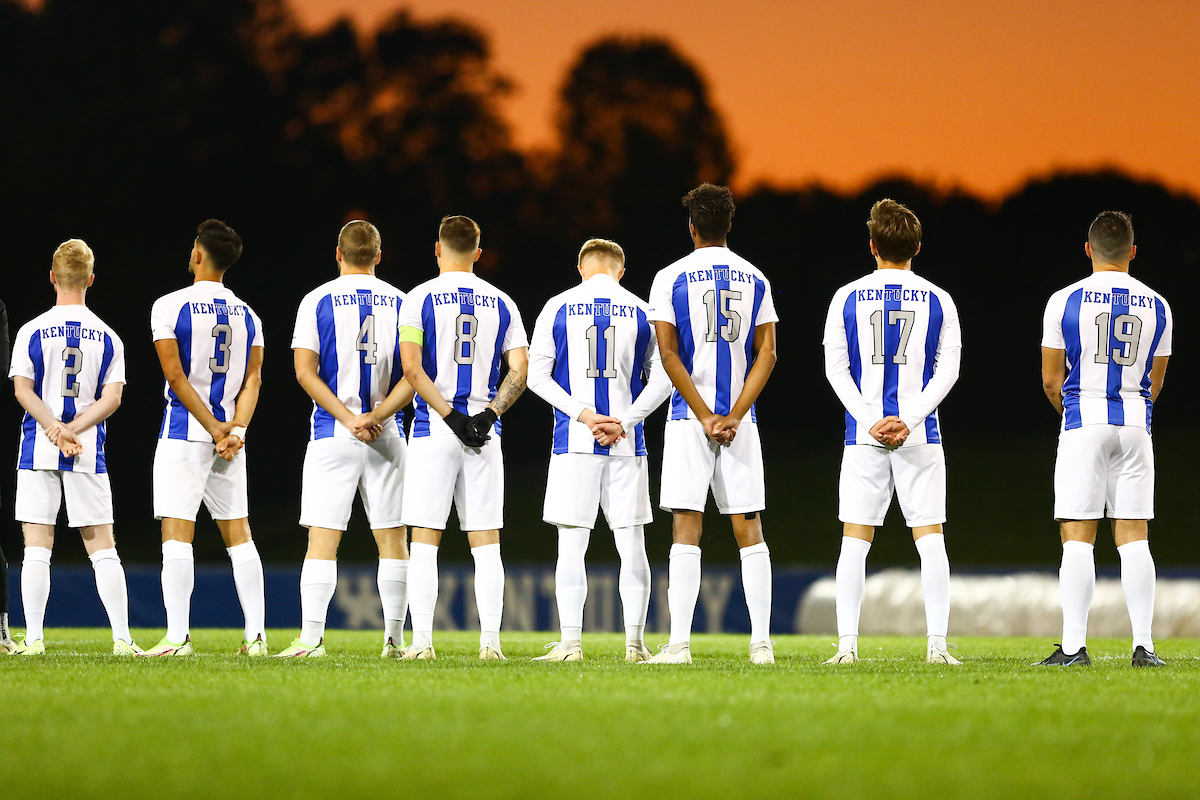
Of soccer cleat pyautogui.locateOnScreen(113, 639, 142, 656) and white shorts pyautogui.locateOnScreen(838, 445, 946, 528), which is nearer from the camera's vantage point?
white shorts pyautogui.locateOnScreen(838, 445, 946, 528)

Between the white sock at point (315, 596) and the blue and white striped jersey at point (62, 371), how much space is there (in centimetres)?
154

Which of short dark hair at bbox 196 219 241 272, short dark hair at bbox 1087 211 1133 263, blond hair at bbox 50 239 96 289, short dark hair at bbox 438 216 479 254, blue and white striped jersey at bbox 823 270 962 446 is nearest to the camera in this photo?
blue and white striped jersey at bbox 823 270 962 446

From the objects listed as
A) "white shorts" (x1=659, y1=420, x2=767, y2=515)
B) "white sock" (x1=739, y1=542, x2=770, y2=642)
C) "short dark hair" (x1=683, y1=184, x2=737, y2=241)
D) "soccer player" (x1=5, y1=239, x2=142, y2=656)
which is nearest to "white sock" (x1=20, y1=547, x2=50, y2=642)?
"soccer player" (x1=5, y1=239, x2=142, y2=656)

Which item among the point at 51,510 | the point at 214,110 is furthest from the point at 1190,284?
the point at 51,510

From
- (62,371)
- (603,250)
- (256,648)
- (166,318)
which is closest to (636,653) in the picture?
(256,648)

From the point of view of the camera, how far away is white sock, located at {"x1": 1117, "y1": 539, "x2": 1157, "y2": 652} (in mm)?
6922

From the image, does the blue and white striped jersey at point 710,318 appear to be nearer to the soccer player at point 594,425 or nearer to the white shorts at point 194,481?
the soccer player at point 594,425

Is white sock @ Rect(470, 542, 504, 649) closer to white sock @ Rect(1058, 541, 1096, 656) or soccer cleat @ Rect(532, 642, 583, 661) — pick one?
soccer cleat @ Rect(532, 642, 583, 661)

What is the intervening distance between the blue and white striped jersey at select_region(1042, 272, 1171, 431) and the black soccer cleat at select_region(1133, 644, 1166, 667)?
118cm

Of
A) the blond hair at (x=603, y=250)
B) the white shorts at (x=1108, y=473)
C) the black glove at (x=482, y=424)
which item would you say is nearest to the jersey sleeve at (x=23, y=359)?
the black glove at (x=482, y=424)

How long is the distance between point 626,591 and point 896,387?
5.92 ft

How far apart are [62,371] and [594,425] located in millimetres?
3239

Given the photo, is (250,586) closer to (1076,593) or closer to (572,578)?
(572,578)

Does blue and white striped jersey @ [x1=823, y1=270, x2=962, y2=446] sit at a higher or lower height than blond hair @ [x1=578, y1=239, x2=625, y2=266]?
lower
